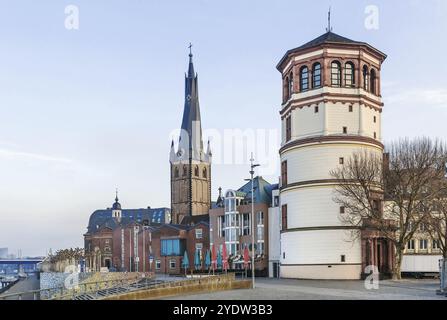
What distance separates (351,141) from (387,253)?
467 inches

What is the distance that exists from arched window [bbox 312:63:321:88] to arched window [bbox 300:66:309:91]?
74 centimetres

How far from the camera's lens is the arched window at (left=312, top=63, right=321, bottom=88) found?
6147 cm

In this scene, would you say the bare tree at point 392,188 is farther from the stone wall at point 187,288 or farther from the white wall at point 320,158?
the stone wall at point 187,288

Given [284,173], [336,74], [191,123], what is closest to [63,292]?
[284,173]

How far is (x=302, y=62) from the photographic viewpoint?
62562mm

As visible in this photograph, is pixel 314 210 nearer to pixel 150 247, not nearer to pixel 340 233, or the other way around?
pixel 340 233

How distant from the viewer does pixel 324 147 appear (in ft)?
197

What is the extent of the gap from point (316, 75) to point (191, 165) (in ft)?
343

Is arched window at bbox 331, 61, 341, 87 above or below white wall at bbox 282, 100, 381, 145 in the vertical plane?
above

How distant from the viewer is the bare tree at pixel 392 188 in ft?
176

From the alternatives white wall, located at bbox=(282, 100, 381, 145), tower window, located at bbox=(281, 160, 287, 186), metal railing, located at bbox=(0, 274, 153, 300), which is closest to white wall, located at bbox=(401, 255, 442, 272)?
white wall, located at bbox=(282, 100, 381, 145)

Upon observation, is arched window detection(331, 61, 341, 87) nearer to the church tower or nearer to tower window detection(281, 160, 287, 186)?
tower window detection(281, 160, 287, 186)

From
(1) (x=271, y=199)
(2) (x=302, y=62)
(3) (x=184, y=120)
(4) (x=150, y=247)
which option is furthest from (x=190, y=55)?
(2) (x=302, y=62)

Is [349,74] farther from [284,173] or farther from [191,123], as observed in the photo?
[191,123]
